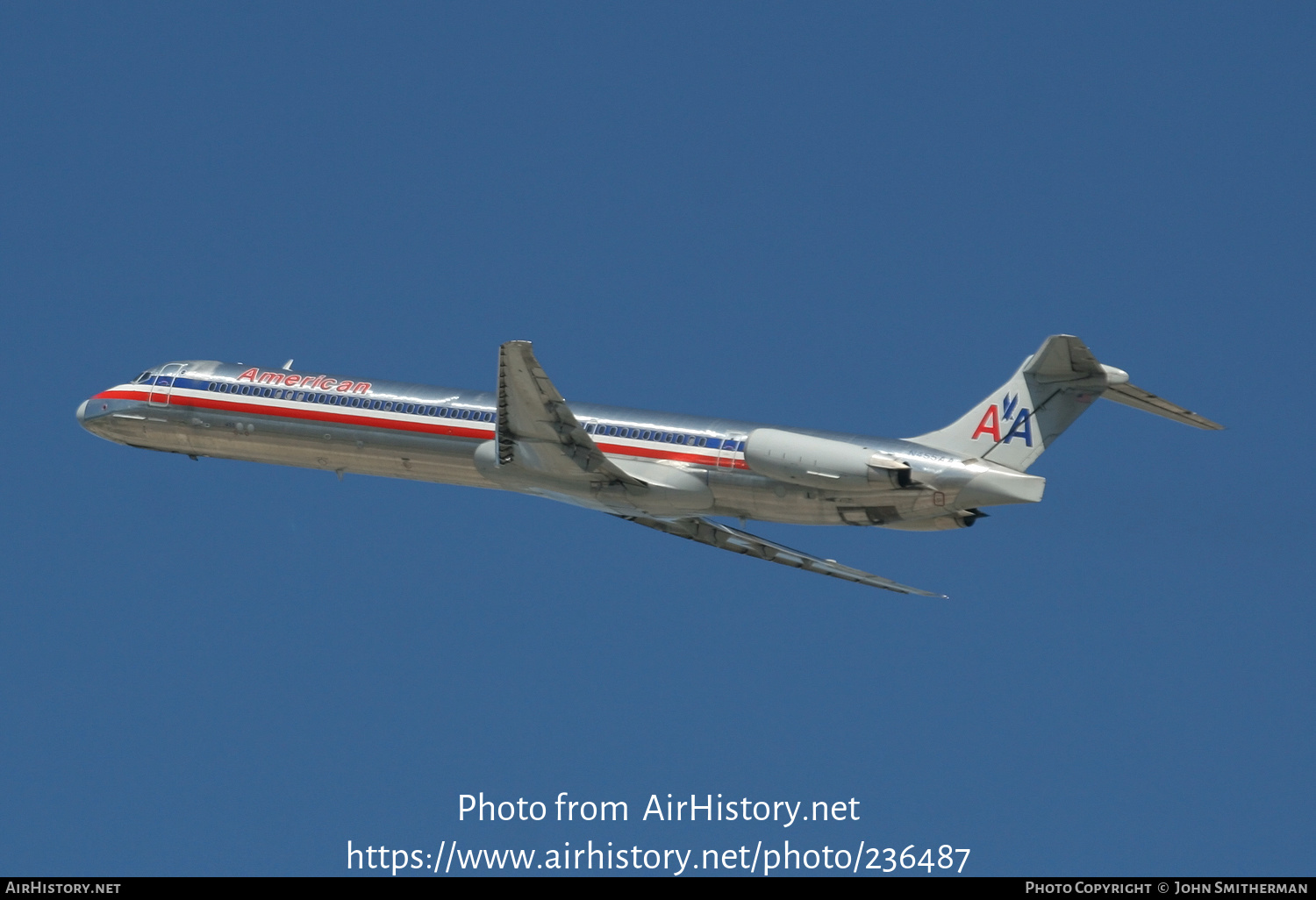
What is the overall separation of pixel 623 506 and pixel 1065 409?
411 inches

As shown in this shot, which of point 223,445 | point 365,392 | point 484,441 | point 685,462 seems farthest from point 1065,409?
point 223,445

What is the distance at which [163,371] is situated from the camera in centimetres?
4822

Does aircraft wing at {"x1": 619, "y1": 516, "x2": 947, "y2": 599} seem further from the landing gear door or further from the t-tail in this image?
the landing gear door

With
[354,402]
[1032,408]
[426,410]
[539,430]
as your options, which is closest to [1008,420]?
[1032,408]

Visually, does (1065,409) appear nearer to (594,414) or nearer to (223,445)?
(594,414)

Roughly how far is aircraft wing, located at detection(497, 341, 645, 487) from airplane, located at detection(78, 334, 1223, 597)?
0.04 m

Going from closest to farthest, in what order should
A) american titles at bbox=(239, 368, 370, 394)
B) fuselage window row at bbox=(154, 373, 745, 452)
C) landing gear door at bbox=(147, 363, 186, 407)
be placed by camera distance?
fuselage window row at bbox=(154, 373, 745, 452) → american titles at bbox=(239, 368, 370, 394) → landing gear door at bbox=(147, 363, 186, 407)

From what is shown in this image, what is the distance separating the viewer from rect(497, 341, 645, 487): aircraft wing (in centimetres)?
3962

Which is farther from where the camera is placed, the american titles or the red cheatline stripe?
the american titles

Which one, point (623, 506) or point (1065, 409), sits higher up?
point (1065, 409)

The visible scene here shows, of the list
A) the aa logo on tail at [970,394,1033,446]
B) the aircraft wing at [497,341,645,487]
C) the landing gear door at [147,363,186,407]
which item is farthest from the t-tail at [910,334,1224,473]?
the landing gear door at [147,363,186,407]

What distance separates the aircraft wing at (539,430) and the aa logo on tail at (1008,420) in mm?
7911

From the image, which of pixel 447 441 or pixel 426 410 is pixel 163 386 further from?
pixel 447 441
